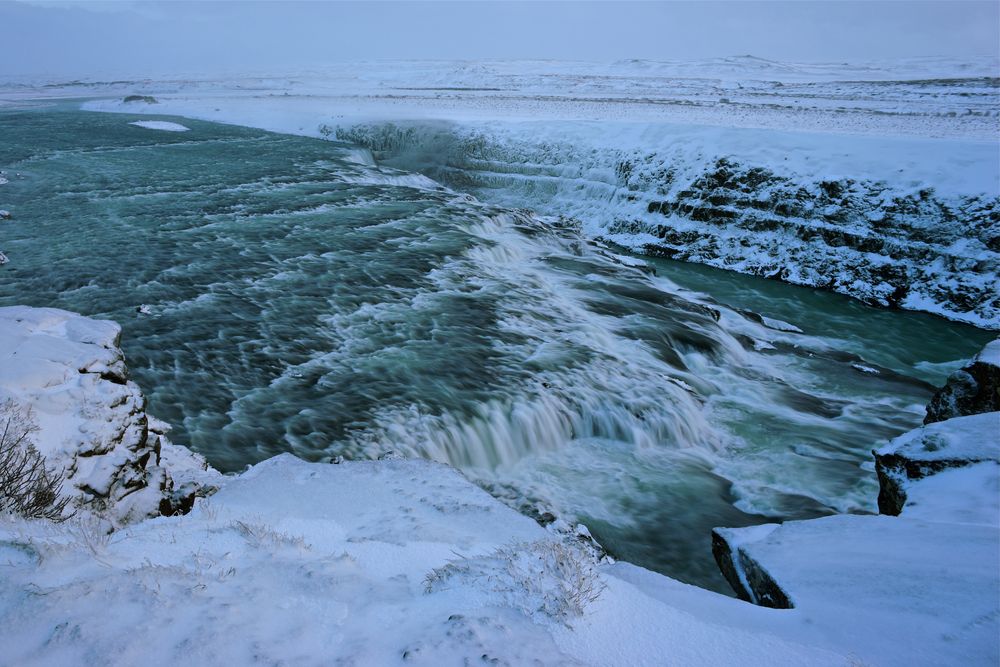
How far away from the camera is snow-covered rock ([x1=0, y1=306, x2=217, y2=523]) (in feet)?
16.1

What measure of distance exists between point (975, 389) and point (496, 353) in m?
6.65

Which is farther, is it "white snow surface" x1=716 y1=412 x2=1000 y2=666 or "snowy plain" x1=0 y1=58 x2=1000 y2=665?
"white snow surface" x1=716 y1=412 x2=1000 y2=666

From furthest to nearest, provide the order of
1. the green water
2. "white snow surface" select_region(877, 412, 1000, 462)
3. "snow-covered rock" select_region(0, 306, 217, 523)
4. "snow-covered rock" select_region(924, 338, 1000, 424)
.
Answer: the green water < "snow-covered rock" select_region(924, 338, 1000, 424) < "white snow surface" select_region(877, 412, 1000, 462) < "snow-covered rock" select_region(0, 306, 217, 523)

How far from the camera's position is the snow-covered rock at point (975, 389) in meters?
6.94

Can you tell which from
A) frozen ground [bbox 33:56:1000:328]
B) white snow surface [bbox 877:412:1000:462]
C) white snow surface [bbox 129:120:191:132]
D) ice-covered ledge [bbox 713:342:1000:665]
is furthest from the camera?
white snow surface [bbox 129:120:191:132]

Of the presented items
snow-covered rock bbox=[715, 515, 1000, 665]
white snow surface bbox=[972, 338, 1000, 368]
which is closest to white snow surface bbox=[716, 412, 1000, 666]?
snow-covered rock bbox=[715, 515, 1000, 665]

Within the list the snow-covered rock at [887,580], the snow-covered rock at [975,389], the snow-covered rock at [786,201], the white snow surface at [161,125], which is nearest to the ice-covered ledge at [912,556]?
the snow-covered rock at [887,580]

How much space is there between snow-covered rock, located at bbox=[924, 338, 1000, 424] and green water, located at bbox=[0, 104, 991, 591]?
162 centimetres

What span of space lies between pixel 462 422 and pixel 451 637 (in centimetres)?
563

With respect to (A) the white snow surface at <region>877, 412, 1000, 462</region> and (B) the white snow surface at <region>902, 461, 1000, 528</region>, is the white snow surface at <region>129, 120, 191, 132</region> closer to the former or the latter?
(A) the white snow surface at <region>877, 412, 1000, 462</region>

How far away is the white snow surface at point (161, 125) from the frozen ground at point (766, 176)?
3.94 m

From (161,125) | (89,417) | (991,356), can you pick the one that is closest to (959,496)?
(991,356)

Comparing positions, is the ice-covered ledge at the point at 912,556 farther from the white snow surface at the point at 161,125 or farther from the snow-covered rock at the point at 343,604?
the white snow surface at the point at 161,125

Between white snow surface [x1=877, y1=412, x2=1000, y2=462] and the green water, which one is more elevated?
white snow surface [x1=877, y1=412, x2=1000, y2=462]
